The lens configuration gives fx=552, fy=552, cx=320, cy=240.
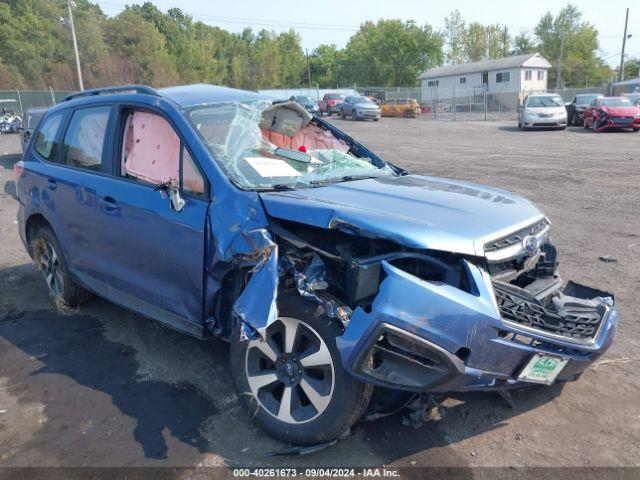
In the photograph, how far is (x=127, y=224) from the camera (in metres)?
3.82

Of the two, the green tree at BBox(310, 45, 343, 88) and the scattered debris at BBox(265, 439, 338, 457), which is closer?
the scattered debris at BBox(265, 439, 338, 457)

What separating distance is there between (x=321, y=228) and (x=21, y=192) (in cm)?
365

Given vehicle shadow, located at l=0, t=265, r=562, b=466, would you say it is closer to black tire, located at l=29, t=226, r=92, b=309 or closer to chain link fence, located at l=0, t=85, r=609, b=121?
black tire, located at l=29, t=226, r=92, b=309

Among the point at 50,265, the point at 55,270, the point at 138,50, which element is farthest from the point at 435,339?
the point at 138,50

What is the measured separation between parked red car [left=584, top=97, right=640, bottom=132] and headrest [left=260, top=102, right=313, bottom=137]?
21530mm

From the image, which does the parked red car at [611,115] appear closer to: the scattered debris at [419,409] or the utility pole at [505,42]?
the scattered debris at [419,409]

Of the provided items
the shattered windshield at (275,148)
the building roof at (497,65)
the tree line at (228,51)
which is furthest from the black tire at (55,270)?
the building roof at (497,65)

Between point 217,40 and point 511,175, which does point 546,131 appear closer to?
point 511,175

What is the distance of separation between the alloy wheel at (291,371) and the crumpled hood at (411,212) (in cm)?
59

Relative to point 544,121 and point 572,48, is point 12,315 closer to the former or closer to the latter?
point 544,121

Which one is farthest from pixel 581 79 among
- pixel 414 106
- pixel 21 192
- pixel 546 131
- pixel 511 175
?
A: pixel 21 192

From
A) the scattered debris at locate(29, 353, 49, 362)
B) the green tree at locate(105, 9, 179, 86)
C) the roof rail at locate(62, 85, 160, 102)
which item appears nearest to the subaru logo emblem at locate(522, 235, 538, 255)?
the roof rail at locate(62, 85, 160, 102)

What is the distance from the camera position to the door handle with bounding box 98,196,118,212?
3928 millimetres

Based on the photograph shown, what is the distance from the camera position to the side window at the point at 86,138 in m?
4.25
